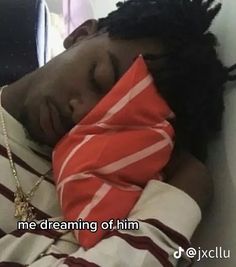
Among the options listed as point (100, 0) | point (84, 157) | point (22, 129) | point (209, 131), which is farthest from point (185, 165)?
point (100, 0)

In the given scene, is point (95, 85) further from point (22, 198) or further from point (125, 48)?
point (22, 198)

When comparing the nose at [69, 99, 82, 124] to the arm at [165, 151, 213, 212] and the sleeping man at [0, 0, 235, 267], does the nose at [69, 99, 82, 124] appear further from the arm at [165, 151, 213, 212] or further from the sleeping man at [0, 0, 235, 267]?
the arm at [165, 151, 213, 212]

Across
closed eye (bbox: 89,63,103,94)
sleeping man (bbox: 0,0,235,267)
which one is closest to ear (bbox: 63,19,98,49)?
sleeping man (bbox: 0,0,235,267)

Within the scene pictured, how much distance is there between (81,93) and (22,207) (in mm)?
204

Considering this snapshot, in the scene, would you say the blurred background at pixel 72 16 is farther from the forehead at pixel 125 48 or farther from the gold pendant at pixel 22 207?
the gold pendant at pixel 22 207

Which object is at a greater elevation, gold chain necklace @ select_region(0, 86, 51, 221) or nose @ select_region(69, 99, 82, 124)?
nose @ select_region(69, 99, 82, 124)

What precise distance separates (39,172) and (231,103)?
332 mm

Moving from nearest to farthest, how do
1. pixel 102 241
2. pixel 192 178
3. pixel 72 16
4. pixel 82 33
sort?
pixel 102 241, pixel 192 178, pixel 82 33, pixel 72 16

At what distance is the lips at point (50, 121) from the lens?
Result: 2.73ft

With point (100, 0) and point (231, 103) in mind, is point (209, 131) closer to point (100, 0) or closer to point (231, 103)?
point (231, 103)

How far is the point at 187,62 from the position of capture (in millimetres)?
858

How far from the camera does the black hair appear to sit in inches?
33.9

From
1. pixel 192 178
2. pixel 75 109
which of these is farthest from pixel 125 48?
pixel 192 178

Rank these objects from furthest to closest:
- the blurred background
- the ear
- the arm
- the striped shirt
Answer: the blurred background, the ear, the arm, the striped shirt
